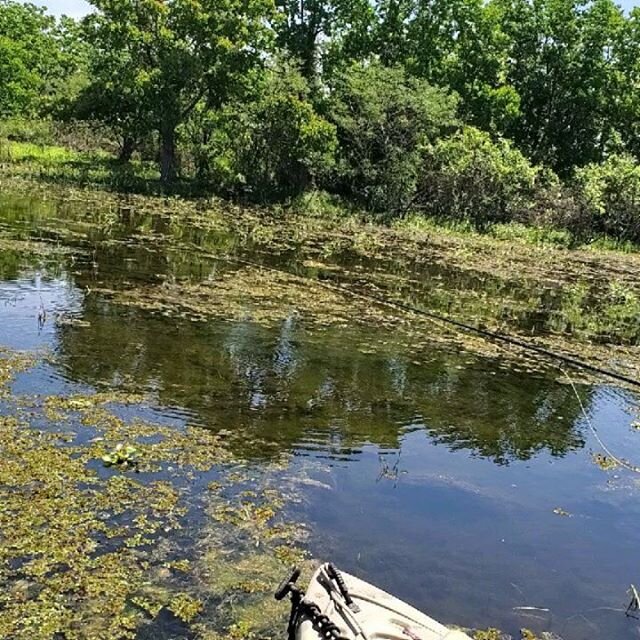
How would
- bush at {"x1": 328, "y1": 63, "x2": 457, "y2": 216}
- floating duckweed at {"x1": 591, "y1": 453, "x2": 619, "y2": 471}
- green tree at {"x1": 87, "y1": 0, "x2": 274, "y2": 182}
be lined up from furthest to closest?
bush at {"x1": 328, "y1": 63, "x2": 457, "y2": 216}, green tree at {"x1": 87, "y1": 0, "x2": 274, "y2": 182}, floating duckweed at {"x1": 591, "y1": 453, "x2": 619, "y2": 471}

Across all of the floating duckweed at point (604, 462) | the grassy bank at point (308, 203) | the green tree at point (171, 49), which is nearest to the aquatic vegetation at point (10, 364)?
the floating duckweed at point (604, 462)

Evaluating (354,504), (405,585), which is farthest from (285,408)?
(405,585)

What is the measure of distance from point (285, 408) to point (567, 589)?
3.84 metres

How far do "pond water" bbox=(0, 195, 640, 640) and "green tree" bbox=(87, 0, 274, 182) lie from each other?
17.4m

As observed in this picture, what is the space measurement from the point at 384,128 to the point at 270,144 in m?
4.95

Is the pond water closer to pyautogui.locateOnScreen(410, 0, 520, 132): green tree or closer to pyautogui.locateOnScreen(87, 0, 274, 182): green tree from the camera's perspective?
pyautogui.locateOnScreen(87, 0, 274, 182): green tree

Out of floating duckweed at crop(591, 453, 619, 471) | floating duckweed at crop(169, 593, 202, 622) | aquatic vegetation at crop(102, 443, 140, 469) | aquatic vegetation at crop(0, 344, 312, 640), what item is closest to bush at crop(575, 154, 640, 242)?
floating duckweed at crop(591, 453, 619, 471)

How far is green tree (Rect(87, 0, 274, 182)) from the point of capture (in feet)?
96.2

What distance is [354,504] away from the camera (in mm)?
6535

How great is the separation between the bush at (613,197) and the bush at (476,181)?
233 centimetres

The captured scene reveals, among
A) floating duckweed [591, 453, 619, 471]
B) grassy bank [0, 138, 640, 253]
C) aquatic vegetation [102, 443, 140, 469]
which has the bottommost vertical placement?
floating duckweed [591, 453, 619, 471]

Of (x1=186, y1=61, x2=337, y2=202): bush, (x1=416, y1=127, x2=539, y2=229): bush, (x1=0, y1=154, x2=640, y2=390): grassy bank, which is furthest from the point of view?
(x1=416, y1=127, x2=539, y2=229): bush

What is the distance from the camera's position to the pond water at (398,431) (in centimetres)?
569

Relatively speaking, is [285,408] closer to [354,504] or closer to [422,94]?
[354,504]
